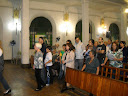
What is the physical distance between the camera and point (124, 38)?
45.9 ft

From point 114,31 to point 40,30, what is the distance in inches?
405

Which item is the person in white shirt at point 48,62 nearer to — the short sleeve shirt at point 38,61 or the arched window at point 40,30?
the short sleeve shirt at point 38,61

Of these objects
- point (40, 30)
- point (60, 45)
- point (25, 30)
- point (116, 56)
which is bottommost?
point (116, 56)

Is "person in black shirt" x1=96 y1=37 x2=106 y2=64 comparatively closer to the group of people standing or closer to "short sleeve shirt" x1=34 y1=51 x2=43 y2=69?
the group of people standing

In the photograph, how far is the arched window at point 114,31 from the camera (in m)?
18.9

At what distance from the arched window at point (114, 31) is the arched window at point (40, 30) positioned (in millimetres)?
8653

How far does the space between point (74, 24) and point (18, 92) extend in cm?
1117

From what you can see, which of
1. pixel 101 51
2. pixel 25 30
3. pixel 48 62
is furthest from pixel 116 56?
pixel 25 30

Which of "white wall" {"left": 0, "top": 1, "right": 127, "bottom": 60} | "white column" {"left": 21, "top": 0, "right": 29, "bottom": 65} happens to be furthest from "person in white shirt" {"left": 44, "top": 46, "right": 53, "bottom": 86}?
"white wall" {"left": 0, "top": 1, "right": 127, "bottom": 60}

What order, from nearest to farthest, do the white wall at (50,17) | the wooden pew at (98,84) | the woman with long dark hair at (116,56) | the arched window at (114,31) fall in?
the wooden pew at (98,84), the woman with long dark hair at (116,56), the white wall at (50,17), the arched window at (114,31)

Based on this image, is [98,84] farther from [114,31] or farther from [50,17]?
[114,31]

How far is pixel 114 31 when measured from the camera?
1922cm

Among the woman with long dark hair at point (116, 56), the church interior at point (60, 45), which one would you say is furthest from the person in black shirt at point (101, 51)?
the woman with long dark hair at point (116, 56)

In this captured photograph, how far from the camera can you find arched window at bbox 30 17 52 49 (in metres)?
13.8
